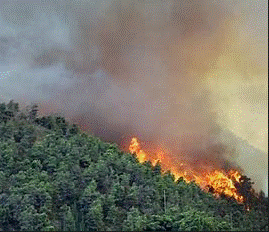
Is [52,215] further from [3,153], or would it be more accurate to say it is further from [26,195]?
[3,153]

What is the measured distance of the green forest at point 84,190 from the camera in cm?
8481

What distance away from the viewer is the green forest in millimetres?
84812

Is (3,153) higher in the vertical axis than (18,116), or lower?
lower

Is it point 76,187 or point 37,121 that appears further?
point 37,121

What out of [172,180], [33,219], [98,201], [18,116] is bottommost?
[33,219]

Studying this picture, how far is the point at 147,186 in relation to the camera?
101 m

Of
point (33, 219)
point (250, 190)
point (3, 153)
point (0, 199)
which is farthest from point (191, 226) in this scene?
point (250, 190)

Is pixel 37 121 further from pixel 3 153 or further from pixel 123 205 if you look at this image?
pixel 123 205

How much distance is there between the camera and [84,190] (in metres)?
95.5

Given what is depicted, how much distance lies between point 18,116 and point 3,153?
2697 cm

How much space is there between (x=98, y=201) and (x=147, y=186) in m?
13.7

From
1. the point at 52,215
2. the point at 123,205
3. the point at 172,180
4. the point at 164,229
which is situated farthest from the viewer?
the point at 172,180

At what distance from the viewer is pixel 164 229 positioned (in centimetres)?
8200

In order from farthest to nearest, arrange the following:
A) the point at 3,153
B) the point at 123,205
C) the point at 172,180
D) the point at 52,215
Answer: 1. the point at 172,180
2. the point at 3,153
3. the point at 123,205
4. the point at 52,215
